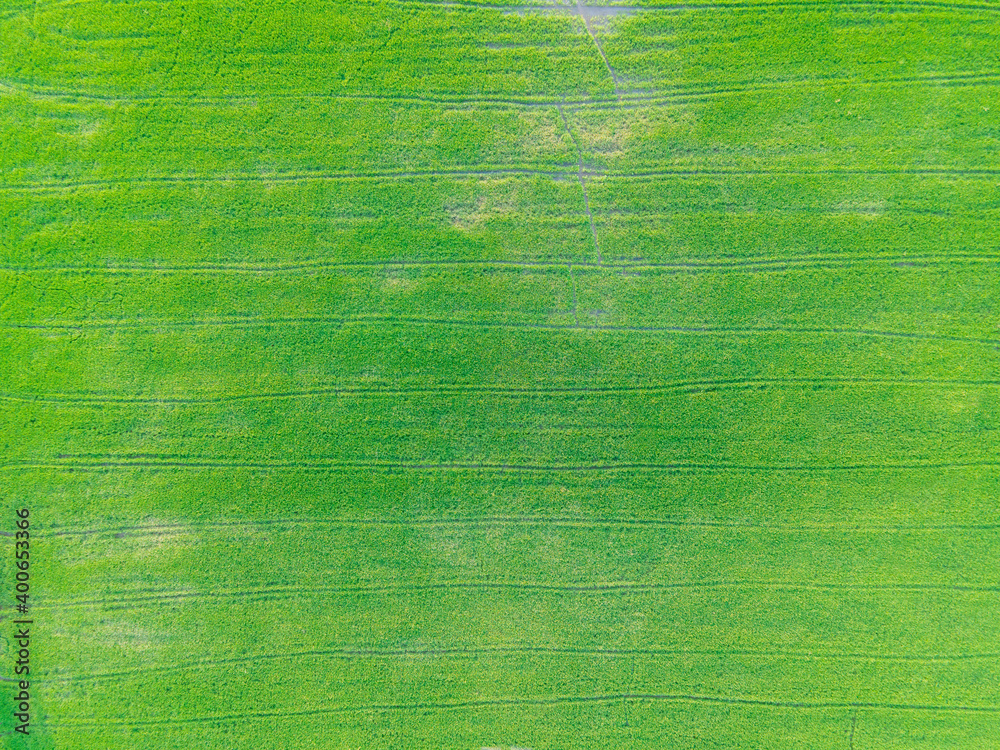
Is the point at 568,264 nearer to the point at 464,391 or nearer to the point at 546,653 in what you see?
the point at 464,391

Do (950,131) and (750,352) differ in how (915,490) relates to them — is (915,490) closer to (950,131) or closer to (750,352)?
(750,352)

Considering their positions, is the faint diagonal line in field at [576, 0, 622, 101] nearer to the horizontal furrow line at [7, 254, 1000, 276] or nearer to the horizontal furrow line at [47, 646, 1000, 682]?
the horizontal furrow line at [7, 254, 1000, 276]

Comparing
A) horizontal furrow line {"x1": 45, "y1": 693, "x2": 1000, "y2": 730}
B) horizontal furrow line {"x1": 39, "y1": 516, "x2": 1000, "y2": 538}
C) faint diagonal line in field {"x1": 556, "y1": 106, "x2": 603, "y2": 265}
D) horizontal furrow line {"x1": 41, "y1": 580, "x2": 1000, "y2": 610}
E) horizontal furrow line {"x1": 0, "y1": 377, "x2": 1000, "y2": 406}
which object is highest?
faint diagonal line in field {"x1": 556, "y1": 106, "x2": 603, "y2": 265}

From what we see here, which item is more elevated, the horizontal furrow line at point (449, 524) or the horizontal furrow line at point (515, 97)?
the horizontal furrow line at point (515, 97)

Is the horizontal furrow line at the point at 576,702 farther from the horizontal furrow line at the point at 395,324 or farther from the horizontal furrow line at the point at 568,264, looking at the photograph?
the horizontal furrow line at the point at 568,264

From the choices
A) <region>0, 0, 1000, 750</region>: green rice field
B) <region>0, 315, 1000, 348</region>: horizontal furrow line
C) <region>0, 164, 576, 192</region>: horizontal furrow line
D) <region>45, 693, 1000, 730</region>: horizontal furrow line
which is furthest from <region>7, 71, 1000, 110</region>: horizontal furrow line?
<region>45, 693, 1000, 730</region>: horizontal furrow line

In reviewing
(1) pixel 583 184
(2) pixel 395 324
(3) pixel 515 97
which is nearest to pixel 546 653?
(2) pixel 395 324

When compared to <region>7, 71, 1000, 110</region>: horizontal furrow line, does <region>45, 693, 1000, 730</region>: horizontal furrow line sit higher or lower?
lower

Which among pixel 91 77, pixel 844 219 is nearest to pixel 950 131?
pixel 844 219

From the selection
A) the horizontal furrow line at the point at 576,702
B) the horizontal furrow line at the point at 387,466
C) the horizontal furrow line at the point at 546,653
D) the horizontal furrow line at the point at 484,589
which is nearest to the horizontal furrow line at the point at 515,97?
the horizontal furrow line at the point at 387,466
